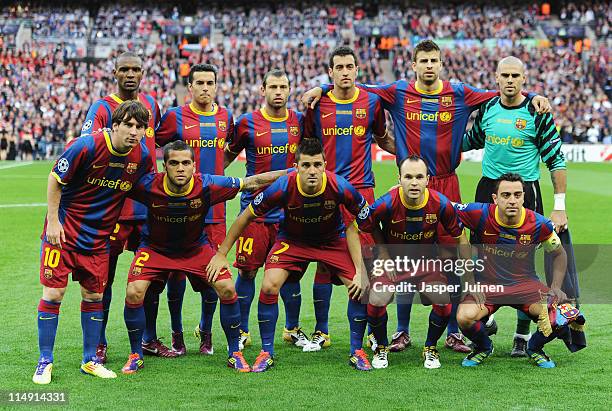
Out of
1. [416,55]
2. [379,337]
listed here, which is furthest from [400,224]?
[416,55]

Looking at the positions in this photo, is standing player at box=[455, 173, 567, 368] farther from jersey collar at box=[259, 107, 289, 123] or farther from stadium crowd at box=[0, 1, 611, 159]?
stadium crowd at box=[0, 1, 611, 159]

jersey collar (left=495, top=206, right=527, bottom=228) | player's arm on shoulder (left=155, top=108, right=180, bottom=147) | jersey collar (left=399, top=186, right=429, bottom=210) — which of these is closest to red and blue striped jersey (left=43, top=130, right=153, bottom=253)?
player's arm on shoulder (left=155, top=108, right=180, bottom=147)

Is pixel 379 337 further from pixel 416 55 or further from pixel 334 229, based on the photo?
pixel 416 55

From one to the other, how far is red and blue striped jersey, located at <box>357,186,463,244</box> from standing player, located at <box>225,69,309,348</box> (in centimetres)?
103

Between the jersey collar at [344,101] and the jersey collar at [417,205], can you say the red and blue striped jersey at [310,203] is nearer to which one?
the jersey collar at [417,205]

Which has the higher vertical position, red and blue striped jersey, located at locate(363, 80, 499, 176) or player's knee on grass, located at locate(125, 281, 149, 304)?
red and blue striped jersey, located at locate(363, 80, 499, 176)

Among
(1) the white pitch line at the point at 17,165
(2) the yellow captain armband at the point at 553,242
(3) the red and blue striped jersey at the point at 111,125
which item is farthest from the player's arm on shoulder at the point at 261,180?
(1) the white pitch line at the point at 17,165

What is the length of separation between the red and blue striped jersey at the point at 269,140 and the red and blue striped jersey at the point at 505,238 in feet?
5.34

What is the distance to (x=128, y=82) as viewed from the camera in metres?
7.17

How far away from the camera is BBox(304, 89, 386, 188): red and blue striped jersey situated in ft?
24.7

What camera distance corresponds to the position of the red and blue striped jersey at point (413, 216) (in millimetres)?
6812

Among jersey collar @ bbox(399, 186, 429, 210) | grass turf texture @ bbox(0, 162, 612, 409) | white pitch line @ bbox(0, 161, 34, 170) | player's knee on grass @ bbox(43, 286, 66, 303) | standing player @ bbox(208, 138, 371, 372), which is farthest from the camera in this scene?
white pitch line @ bbox(0, 161, 34, 170)

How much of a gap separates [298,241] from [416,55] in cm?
196

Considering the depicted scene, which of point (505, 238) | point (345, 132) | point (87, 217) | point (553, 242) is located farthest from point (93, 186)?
point (553, 242)
